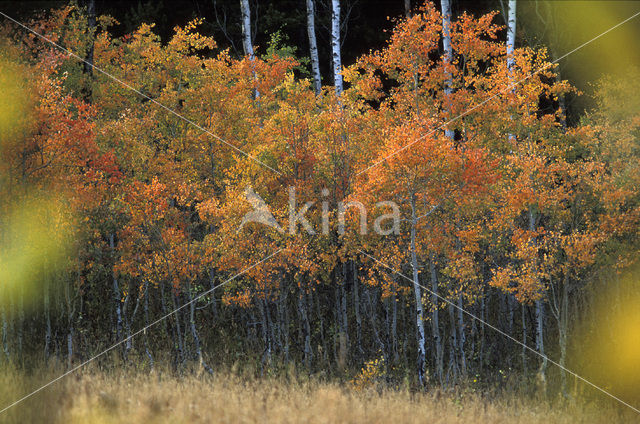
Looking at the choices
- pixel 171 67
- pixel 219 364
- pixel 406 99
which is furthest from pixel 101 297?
pixel 406 99

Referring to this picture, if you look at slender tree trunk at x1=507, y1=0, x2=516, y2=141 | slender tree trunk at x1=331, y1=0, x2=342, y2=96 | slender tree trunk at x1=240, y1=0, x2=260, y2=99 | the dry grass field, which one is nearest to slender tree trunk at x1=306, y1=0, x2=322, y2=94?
slender tree trunk at x1=331, y1=0, x2=342, y2=96

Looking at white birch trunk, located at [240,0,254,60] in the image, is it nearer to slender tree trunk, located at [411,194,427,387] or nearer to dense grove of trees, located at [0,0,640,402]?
dense grove of trees, located at [0,0,640,402]

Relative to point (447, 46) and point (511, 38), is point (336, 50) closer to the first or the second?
point (447, 46)

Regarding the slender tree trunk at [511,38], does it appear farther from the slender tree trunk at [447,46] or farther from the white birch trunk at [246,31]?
the white birch trunk at [246,31]

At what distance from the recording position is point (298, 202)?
918 inches

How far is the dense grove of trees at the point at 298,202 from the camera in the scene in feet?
68.7

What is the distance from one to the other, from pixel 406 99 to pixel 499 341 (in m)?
10.9

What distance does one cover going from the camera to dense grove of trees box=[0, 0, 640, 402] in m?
20.9

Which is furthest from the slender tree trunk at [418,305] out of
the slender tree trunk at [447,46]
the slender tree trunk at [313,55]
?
the slender tree trunk at [313,55]

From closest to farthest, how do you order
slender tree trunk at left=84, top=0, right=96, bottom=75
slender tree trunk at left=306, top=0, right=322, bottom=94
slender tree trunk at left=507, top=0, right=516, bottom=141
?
slender tree trunk at left=84, top=0, right=96, bottom=75 → slender tree trunk at left=507, top=0, right=516, bottom=141 → slender tree trunk at left=306, top=0, right=322, bottom=94

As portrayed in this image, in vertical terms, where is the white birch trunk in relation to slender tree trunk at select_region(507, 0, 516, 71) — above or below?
above

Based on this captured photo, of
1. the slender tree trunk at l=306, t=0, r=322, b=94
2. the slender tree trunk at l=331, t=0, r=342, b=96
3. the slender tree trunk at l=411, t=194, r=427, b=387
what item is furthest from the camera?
the slender tree trunk at l=306, t=0, r=322, b=94

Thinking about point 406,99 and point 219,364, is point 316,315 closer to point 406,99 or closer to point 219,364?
point 219,364

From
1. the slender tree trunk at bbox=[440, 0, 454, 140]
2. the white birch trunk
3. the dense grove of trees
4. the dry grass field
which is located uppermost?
the white birch trunk
